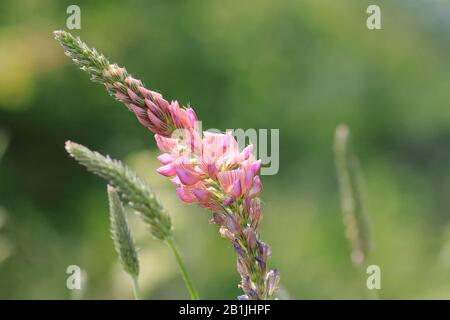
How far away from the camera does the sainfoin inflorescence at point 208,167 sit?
0.51 m

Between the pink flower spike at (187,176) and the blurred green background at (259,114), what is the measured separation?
168cm

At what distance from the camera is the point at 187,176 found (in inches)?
19.7

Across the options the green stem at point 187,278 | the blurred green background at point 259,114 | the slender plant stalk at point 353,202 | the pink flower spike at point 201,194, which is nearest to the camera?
the pink flower spike at point 201,194

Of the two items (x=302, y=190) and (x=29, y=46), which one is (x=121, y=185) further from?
(x=29, y=46)

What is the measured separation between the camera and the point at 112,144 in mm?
2887

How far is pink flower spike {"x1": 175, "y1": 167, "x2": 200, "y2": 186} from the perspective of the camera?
0.50m

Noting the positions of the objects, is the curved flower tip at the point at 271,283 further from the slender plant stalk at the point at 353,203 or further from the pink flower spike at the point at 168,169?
the slender plant stalk at the point at 353,203

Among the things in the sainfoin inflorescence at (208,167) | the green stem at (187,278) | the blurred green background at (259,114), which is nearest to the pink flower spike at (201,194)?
the sainfoin inflorescence at (208,167)

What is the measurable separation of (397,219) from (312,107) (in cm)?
76

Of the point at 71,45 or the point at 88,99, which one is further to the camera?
the point at 88,99

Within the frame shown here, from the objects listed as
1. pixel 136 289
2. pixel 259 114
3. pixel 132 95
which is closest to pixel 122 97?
pixel 132 95

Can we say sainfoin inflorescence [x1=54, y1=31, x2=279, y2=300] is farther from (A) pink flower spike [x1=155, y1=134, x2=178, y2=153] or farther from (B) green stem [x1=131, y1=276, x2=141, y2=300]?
(B) green stem [x1=131, y1=276, x2=141, y2=300]
